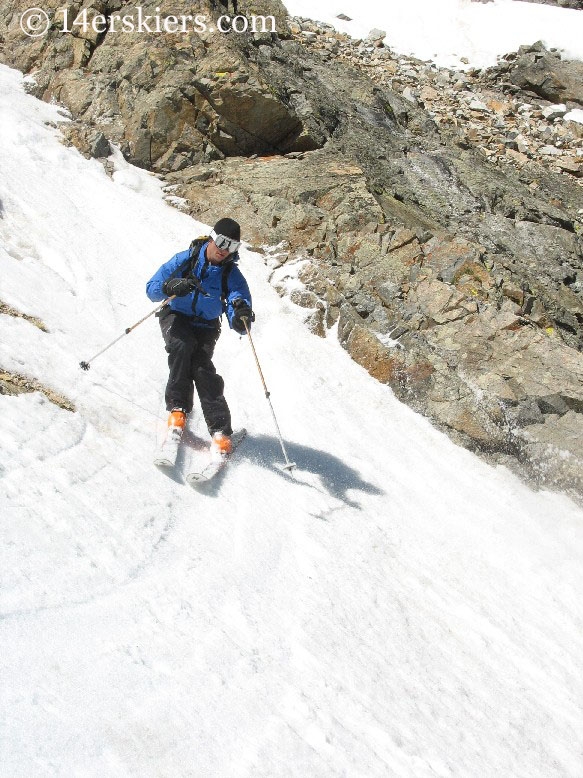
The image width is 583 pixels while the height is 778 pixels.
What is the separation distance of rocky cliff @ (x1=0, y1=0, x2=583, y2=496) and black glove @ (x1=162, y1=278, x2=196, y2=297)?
5216 millimetres

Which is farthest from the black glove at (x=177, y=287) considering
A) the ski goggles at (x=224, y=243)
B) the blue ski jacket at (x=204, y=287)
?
the ski goggles at (x=224, y=243)

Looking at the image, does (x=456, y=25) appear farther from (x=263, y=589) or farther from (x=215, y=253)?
(x=263, y=589)

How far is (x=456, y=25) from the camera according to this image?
29391 millimetres

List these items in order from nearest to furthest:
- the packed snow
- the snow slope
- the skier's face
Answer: the snow slope → the skier's face → the packed snow

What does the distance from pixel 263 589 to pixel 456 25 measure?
31503mm

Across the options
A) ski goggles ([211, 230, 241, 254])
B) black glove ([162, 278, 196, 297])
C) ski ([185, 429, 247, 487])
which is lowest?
ski ([185, 429, 247, 487])

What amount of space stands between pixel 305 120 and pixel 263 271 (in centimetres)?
569

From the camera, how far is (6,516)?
13.9 feet

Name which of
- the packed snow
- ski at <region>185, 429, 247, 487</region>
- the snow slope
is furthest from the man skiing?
the packed snow

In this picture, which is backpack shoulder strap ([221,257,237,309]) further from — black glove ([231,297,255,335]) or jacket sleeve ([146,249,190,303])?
jacket sleeve ([146,249,190,303])

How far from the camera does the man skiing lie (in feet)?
22.1

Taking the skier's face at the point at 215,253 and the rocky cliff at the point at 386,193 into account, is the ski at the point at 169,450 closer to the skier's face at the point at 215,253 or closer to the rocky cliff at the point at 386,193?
the skier's face at the point at 215,253

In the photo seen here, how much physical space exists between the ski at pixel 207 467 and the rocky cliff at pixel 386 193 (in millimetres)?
4806

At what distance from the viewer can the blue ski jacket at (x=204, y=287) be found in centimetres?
684
